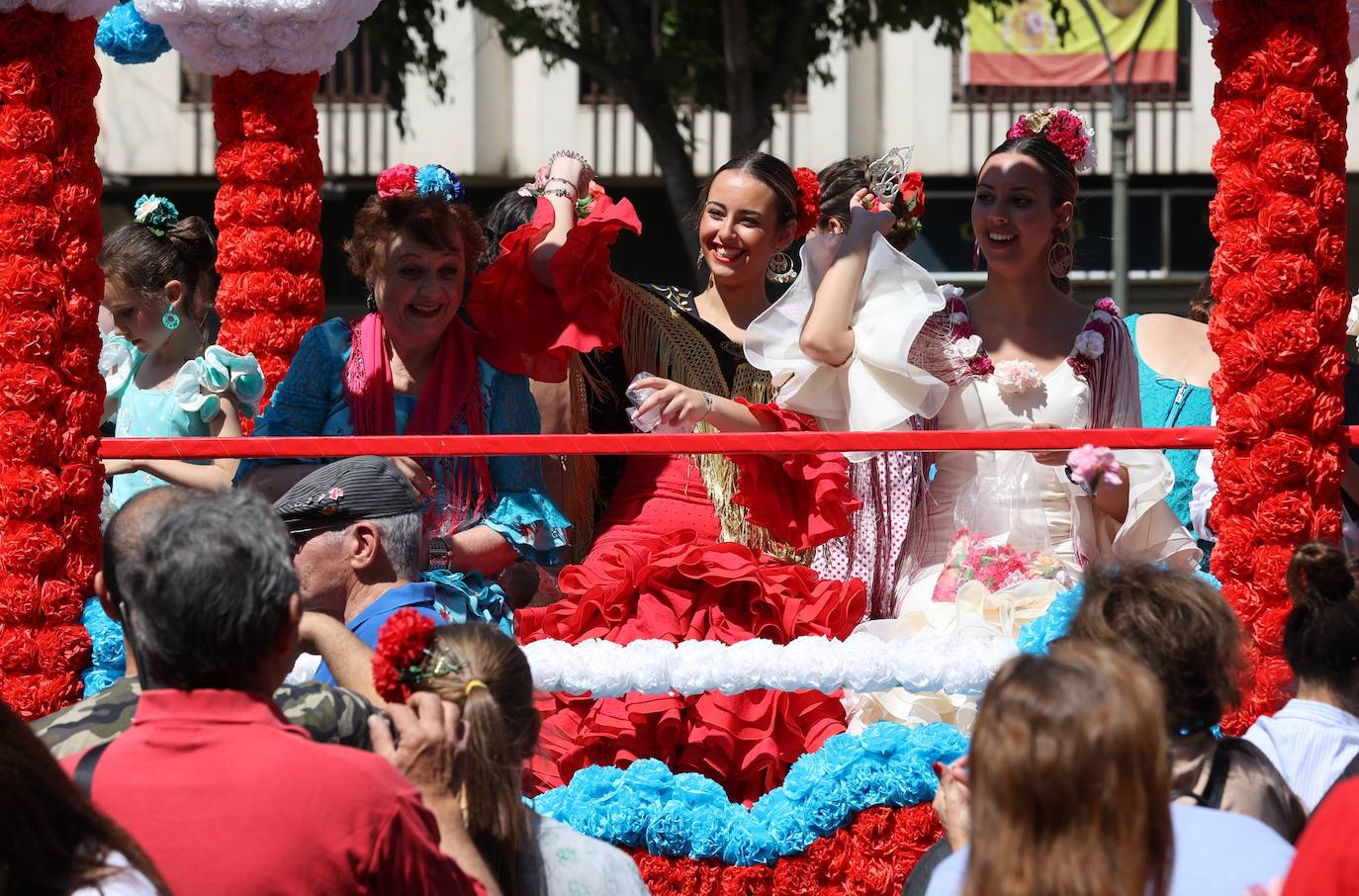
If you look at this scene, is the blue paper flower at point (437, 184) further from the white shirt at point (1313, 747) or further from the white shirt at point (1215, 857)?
the white shirt at point (1215, 857)

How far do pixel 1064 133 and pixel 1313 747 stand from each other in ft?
7.73

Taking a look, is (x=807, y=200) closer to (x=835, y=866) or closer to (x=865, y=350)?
(x=865, y=350)

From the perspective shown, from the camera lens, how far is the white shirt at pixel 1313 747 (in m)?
2.81

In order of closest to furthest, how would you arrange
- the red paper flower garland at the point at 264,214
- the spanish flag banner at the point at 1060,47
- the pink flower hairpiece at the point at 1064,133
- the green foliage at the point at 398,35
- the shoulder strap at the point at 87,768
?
the shoulder strap at the point at 87,768 < the pink flower hairpiece at the point at 1064,133 < the red paper flower garland at the point at 264,214 < the green foliage at the point at 398,35 < the spanish flag banner at the point at 1060,47

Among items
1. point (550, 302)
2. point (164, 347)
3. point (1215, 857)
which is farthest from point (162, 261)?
point (1215, 857)

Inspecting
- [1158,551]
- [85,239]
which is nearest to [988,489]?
[1158,551]

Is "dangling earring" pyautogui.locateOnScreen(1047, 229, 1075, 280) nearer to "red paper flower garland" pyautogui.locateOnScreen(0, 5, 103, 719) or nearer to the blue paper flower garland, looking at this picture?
the blue paper flower garland

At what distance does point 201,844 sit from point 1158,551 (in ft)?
8.88

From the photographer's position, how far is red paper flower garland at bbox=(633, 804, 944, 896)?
11.8ft

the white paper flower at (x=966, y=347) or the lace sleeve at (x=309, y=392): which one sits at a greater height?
the white paper flower at (x=966, y=347)

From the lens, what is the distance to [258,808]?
212 cm

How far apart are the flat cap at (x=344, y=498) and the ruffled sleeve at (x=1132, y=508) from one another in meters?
1.66

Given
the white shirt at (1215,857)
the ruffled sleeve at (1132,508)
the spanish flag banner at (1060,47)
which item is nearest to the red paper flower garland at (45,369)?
the ruffled sleeve at (1132,508)

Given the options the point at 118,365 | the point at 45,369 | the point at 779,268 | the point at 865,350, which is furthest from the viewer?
the point at 118,365
